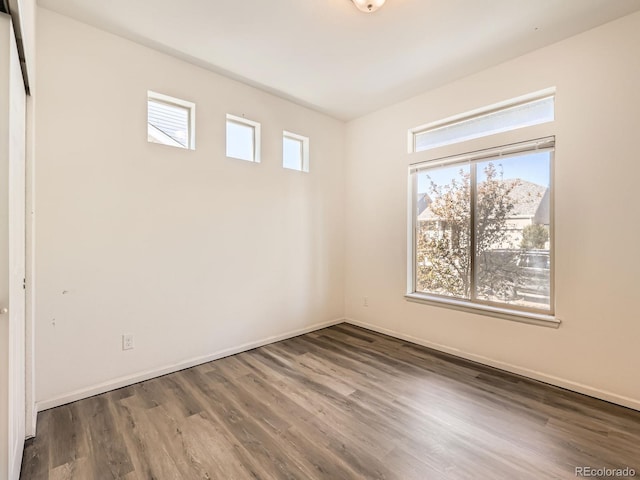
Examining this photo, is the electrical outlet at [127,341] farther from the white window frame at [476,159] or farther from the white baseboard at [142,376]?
the white window frame at [476,159]

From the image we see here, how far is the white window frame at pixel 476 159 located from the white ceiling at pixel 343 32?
55cm

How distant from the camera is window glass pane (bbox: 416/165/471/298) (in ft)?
10.7

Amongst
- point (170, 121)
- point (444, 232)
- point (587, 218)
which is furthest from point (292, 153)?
point (587, 218)

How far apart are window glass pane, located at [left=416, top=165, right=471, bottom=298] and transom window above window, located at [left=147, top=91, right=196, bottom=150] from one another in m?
2.60

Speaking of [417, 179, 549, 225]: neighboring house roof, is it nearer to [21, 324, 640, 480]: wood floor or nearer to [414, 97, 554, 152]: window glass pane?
[414, 97, 554, 152]: window glass pane

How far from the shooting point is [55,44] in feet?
7.25

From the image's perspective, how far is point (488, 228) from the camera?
305 cm

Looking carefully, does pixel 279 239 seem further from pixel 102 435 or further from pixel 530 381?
pixel 530 381

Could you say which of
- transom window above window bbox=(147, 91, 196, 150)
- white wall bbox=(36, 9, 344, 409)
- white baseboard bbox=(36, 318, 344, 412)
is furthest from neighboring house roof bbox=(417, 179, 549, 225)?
transom window above window bbox=(147, 91, 196, 150)

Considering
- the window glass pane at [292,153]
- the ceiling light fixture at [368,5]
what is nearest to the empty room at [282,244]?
the ceiling light fixture at [368,5]

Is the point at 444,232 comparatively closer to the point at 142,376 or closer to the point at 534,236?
the point at 534,236

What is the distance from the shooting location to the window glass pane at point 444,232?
3248mm

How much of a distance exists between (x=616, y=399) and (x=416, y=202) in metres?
2.43

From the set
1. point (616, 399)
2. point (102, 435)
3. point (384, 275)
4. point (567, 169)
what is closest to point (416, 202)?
point (384, 275)
